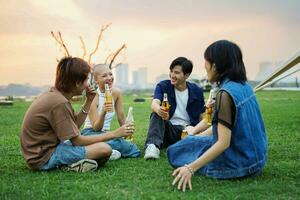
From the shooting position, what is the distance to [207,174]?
3.86 meters

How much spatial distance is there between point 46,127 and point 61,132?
0.68 feet

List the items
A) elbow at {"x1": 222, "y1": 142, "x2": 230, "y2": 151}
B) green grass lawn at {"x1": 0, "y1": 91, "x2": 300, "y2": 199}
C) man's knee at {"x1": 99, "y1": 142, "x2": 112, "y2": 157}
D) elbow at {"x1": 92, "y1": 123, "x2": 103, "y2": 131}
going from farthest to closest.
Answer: elbow at {"x1": 92, "y1": 123, "x2": 103, "y2": 131} → man's knee at {"x1": 99, "y1": 142, "x2": 112, "y2": 157} → elbow at {"x1": 222, "y1": 142, "x2": 230, "y2": 151} → green grass lawn at {"x1": 0, "y1": 91, "x2": 300, "y2": 199}

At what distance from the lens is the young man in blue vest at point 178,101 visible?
17.7 feet

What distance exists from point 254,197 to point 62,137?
5.23ft

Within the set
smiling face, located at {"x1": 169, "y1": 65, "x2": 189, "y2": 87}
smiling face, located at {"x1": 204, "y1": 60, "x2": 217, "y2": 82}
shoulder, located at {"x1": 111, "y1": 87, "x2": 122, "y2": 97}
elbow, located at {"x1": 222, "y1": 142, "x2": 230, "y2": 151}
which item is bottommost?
elbow, located at {"x1": 222, "y1": 142, "x2": 230, "y2": 151}

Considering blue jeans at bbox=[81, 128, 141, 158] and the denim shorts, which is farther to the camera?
blue jeans at bbox=[81, 128, 141, 158]

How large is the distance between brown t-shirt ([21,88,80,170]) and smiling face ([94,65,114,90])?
1034mm

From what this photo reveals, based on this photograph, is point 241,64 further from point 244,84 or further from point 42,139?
point 42,139

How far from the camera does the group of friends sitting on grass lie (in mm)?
3592

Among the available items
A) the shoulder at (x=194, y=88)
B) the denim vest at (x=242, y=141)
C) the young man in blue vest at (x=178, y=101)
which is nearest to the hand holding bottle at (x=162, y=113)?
the young man in blue vest at (x=178, y=101)

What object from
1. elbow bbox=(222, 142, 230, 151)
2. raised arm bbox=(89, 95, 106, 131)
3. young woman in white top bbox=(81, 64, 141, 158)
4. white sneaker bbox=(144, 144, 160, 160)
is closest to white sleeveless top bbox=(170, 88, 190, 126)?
young woman in white top bbox=(81, 64, 141, 158)

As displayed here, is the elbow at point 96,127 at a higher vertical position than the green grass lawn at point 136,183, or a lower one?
higher

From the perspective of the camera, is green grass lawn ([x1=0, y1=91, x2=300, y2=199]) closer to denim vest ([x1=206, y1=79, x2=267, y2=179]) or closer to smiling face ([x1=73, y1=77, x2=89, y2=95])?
denim vest ([x1=206, y1=79, x2=267, y2=179])

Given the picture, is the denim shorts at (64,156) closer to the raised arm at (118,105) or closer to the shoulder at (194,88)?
the raised arm at (118,105)
